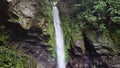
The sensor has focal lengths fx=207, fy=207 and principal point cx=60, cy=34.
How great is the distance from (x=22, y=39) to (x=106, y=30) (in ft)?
15.8

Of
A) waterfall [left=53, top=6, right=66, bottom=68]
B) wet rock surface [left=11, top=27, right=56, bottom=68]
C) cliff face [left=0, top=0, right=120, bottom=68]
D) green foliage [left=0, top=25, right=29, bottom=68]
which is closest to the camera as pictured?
green foliage [left=0, top=25, right=29, bottom=68]

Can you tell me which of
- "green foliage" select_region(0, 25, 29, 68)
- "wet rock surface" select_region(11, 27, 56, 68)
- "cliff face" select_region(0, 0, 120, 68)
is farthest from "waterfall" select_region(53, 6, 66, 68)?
"green foliage" select_region(0, 25, 29, 68)

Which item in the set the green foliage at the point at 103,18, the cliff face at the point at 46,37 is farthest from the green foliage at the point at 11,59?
the green foliage at the point at 103,18

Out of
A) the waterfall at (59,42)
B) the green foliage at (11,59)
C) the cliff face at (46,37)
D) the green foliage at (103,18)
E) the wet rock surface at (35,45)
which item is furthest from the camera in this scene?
the green foliage at (103,18)

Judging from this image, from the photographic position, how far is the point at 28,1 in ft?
37.0

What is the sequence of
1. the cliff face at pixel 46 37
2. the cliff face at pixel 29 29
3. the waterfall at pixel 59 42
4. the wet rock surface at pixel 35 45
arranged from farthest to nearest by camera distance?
the waterfall at pixel 59 42 < the wet rock surface at pixel 35 45 < the cliff face at pixel 46 37 < the cliff face at pixel 29 29

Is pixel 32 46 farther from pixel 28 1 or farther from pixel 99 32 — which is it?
pixel 99 32

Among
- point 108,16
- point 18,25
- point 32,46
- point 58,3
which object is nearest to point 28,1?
point 18,25

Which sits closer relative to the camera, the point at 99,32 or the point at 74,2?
the point at 99,32

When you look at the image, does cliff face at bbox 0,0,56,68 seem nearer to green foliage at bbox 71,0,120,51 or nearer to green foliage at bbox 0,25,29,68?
green foliage at bbox 0,25,29,68

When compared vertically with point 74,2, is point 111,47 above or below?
below

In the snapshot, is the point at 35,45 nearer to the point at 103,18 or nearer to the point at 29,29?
the point at 29,29

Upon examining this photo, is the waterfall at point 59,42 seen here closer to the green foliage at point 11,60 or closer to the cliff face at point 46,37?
the cliff face at point 46,37

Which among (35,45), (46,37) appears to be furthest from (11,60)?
(46,37)
